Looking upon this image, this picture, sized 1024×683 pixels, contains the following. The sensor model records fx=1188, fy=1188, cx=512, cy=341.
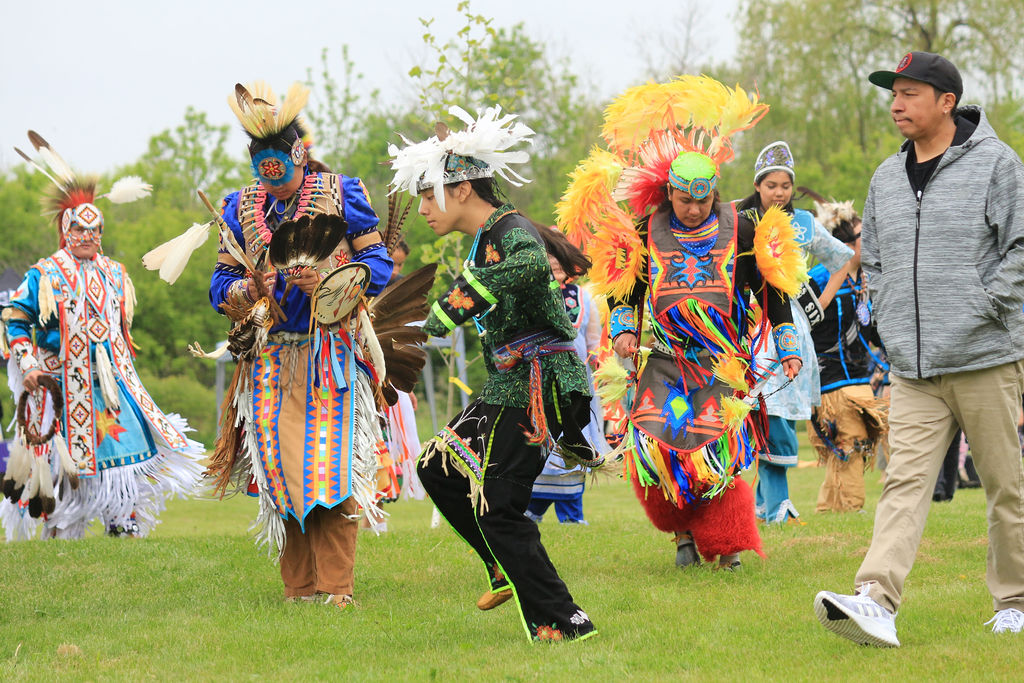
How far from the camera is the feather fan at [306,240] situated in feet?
16.2

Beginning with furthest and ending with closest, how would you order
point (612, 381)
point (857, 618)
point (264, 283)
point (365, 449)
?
point (612, 381) < point (365, 449) < point (264, 283) < point (857, 618)

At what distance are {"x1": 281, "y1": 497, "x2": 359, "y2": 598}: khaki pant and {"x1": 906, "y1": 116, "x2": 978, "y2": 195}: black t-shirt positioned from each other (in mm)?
2725

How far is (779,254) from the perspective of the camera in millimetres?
5797

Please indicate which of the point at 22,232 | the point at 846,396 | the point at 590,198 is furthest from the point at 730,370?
the point at 22,232

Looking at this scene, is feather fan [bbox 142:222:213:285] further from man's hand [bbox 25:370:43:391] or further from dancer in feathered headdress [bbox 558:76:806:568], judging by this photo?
man's hand [bbox 25:370:43:391]

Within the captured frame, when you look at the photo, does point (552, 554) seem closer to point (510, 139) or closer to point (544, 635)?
point (544, 635)

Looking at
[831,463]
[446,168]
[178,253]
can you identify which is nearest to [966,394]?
[446,168]

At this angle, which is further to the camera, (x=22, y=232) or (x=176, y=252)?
(x=22, y=232)

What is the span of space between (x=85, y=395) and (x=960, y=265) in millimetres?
5920

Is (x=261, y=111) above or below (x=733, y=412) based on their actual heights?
above

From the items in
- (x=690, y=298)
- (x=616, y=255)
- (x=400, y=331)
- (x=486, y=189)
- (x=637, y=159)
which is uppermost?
(x=637, y=159)

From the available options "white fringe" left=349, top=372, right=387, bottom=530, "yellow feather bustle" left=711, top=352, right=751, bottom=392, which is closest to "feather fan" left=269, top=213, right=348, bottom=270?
"white fringe" left=349, top=372, right=387, bottom=530

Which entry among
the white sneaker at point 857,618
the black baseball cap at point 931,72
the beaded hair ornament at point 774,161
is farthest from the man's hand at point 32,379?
the black baseball cap at point 931,72

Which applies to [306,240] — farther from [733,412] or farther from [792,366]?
[792,366]
